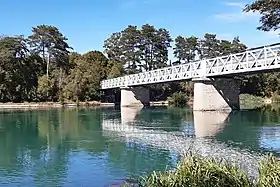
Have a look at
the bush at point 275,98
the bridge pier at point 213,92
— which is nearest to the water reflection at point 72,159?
the bridge pier at point 213,92

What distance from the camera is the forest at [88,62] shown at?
2982 inches

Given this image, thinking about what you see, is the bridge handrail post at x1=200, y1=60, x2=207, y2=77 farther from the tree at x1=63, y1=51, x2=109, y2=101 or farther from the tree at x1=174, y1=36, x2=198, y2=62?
the tree at x1=174, y1=36, x2=198, y2=62

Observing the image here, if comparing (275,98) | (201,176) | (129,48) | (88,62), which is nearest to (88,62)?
(88,62)

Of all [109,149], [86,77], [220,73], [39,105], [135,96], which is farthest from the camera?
[86,77]

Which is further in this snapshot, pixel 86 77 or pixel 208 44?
pixel 208 44

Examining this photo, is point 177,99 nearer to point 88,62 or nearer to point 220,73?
point 88,62

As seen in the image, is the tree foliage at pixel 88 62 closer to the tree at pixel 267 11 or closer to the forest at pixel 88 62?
the forest at pixel 88 62

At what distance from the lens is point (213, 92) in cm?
4688

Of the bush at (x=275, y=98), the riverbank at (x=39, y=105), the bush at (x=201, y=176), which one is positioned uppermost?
the bush at (x=275, y=98)

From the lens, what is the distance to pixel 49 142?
83.3 feet

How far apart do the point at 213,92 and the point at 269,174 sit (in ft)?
129

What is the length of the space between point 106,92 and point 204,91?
37.6 m

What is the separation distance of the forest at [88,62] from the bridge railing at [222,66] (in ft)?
48.5

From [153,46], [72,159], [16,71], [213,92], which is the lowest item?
[72,159]
